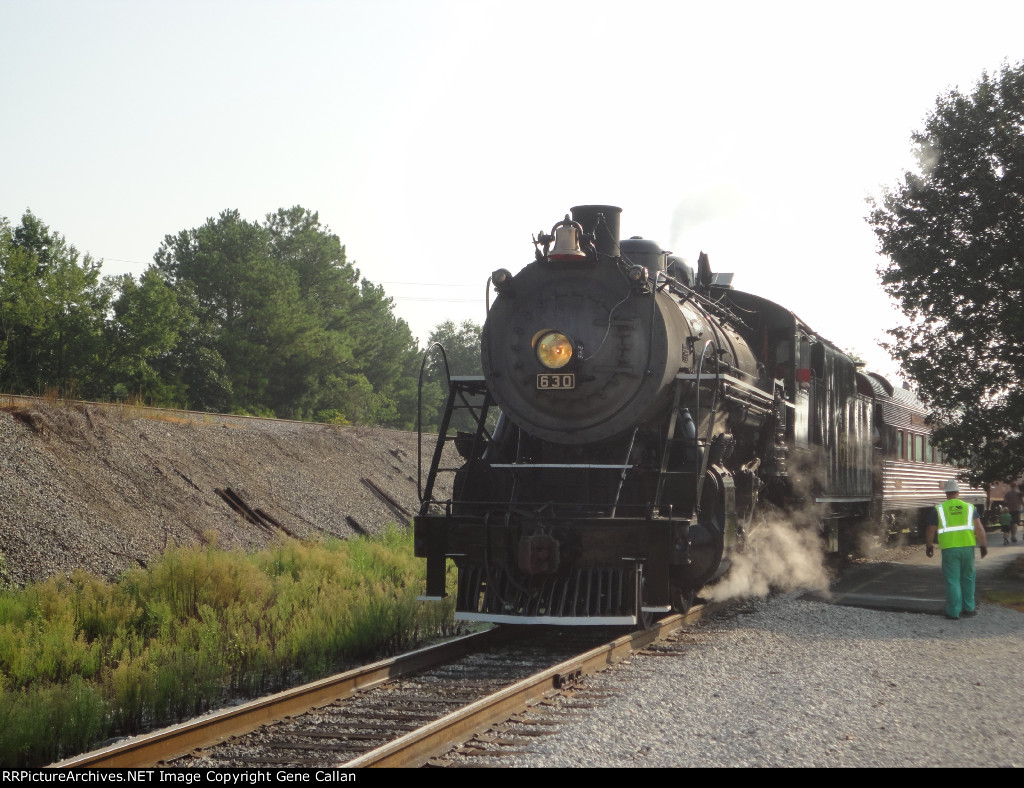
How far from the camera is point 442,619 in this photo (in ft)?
30.2

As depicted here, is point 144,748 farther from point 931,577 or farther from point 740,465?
point 931,577

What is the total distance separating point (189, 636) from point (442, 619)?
2.32 meters

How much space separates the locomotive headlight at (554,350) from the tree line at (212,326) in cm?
2086

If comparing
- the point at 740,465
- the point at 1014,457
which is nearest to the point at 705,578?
the point at 740,465

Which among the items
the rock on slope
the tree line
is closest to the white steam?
the rock on slope

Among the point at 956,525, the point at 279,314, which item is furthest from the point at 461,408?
the point at 279,314

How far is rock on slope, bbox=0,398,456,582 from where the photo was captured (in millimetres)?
11617

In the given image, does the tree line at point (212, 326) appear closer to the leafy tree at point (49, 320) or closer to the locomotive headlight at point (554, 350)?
the leafy tree at point (49, 320)

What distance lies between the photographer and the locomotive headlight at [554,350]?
27.2 ft

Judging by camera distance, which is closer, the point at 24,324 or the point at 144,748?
the point at 144,748

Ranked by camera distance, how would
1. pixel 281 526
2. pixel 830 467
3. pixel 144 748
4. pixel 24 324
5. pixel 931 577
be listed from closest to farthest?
pixel 144 748
pixel 830 467
pixel 931 577
pixel 281 526
pixel 24 324

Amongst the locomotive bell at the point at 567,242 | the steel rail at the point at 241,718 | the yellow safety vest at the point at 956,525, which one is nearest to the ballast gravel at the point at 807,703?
the yellow safety vest at the point at 956,525

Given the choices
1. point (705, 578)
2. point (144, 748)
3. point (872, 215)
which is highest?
point (872, 215)

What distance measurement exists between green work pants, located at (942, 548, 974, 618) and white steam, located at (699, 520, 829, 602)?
1.73 meters
